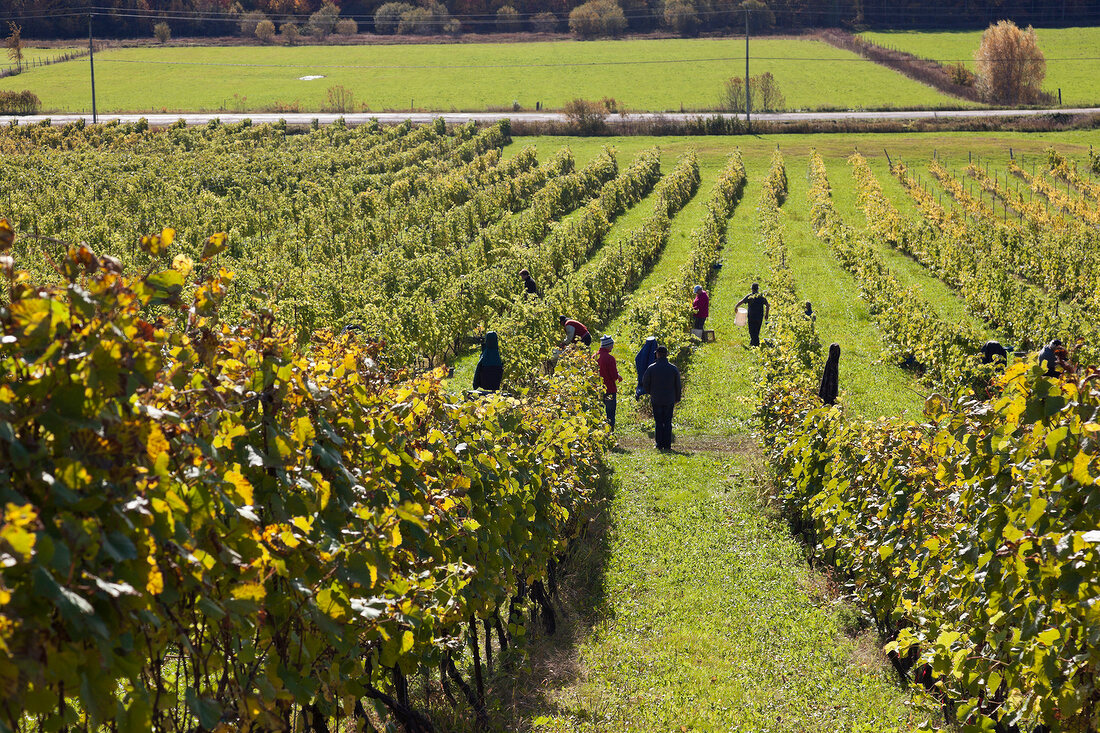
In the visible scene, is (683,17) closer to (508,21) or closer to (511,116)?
(508,21)

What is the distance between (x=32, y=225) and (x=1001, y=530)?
30.2 meters

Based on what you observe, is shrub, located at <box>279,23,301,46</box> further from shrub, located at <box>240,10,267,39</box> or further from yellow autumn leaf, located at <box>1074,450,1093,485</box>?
yellow autumn leaf, located at <box>1074,450,1093,485</box>

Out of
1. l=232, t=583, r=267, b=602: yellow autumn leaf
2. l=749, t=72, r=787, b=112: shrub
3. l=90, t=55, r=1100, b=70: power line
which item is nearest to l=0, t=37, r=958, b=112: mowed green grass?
l=90, t=55, r=1100, b=70: power line

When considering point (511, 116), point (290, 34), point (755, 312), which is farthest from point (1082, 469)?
point (290, 34)

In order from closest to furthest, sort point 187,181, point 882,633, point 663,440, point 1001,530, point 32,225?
point 1001,530 < point 882,633 < point 663,440 < point 32,225 < point 187,181

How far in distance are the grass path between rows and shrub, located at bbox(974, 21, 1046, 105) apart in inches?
2488

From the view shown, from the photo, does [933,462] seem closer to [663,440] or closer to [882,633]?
[882,633]

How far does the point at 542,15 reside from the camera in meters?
104

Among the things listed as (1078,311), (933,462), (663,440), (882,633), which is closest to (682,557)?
(882,633)

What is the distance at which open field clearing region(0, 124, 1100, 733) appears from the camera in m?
2.69

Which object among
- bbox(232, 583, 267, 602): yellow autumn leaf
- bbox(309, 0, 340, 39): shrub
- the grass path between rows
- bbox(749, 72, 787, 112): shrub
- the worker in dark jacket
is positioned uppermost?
bbox(309, 0, 340, 39): shrub

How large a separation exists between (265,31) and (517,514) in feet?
338

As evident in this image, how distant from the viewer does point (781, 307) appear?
63.1ft

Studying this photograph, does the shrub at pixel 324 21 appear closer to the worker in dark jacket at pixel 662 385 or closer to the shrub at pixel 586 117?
the shrub at pixel 586 117
